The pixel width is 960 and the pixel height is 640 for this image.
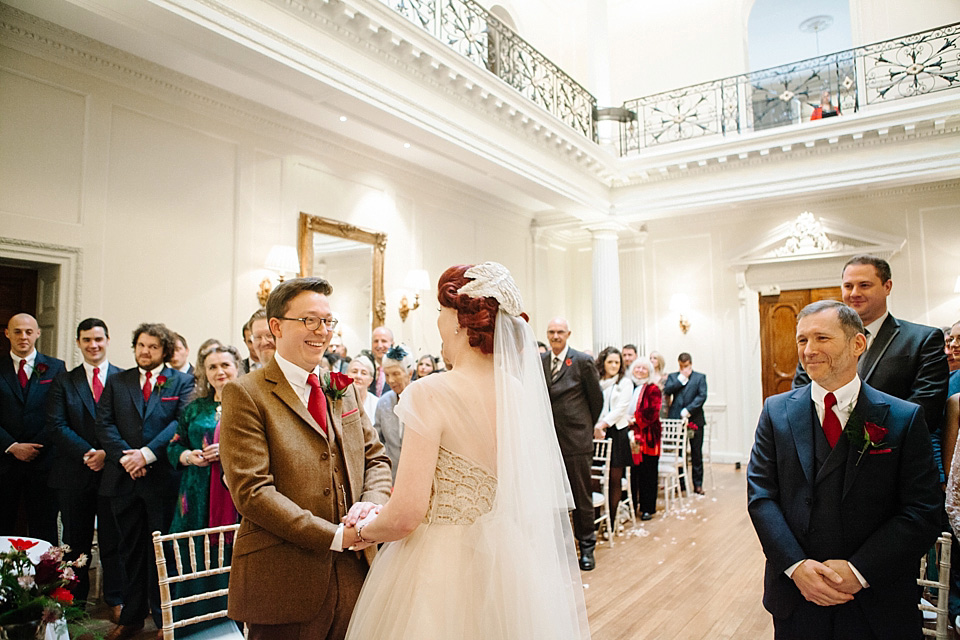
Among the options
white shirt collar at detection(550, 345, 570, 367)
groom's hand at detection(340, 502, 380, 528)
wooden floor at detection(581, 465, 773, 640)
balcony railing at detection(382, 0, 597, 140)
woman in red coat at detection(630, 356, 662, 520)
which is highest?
balcony railing at detection(382, 0, 597, 140)

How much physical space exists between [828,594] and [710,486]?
6263 millimetres

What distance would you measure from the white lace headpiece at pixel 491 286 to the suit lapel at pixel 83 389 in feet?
10.1

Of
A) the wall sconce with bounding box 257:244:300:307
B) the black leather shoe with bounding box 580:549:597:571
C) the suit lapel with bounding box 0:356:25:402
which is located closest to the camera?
the suit lapel with bounding box 0:356:25:402

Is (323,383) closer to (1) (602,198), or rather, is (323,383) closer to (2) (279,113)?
(2) (279,113)

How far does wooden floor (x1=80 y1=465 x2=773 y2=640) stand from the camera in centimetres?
337

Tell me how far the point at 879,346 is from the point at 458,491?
2103mm

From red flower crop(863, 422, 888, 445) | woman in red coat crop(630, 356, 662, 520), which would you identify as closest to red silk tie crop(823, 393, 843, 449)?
red flower crop(863, 422, 888, 445)

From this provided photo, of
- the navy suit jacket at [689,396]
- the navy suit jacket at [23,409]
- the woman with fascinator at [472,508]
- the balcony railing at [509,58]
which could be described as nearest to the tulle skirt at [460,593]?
the woman with fascinator at [472,508]

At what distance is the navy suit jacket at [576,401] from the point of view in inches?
176

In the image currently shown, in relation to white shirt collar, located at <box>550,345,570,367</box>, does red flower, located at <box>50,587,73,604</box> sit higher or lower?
lower

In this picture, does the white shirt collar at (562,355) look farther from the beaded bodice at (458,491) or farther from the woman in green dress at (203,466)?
the beaded bodice at (458,491)

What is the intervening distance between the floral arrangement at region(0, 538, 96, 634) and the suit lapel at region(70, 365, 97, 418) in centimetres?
237

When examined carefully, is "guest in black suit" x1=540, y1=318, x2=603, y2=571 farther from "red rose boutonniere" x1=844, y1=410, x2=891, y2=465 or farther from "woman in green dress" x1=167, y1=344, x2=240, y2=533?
"red rose boutonniere" x1=844, y1=410, x2=891, y2=465

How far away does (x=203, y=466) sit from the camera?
3.10 meters
